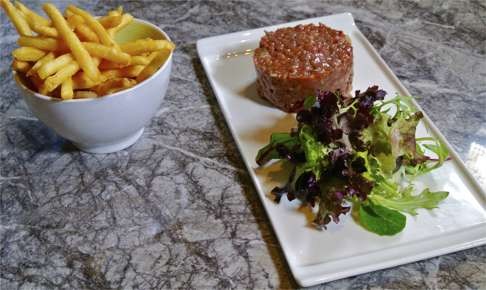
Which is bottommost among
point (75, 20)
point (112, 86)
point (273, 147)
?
point (273, 147)

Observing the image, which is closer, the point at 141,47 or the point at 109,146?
the point at 141,47

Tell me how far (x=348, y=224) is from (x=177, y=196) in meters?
0.37

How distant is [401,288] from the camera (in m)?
0.99

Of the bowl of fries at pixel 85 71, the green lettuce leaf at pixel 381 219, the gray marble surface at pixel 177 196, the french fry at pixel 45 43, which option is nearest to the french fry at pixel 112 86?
the bowl of fries at pixel 85 71

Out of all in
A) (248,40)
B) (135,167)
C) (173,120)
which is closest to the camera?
(135,167)

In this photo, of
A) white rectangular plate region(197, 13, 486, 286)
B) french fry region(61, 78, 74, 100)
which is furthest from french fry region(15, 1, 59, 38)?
white rectangular plate region(197, 13, 486, 286)

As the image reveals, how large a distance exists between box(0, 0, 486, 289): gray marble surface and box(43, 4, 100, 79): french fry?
296 millimetres

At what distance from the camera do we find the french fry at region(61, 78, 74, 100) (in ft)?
3.40

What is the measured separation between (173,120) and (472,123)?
2.50 feet

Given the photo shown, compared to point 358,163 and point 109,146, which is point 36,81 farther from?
point 358,163

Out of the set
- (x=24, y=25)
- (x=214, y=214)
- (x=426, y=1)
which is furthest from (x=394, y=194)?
(x=426, y=1)

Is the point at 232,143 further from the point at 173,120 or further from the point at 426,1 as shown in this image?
the point at 426,1

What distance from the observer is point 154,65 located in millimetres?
1158

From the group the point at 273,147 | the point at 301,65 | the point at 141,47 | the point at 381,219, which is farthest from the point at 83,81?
the point at 381,219
